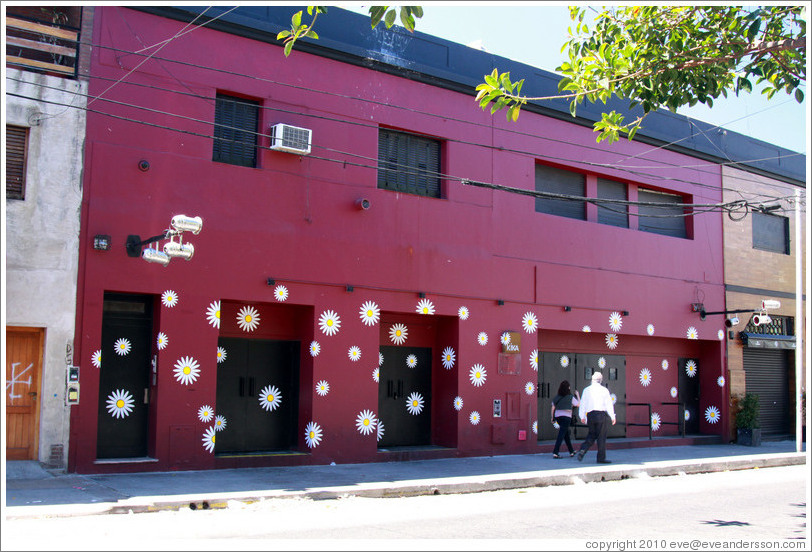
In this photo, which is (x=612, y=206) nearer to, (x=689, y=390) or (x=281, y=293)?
(x=689, y=390)

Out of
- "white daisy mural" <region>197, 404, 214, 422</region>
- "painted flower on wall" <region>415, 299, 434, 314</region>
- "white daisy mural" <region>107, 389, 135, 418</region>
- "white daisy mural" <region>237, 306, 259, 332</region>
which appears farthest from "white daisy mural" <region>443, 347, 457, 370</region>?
"white daisy mural" <region>107, 389, 135, 418</region>

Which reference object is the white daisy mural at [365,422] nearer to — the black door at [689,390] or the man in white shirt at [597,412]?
the man in white shirt at [597,412]

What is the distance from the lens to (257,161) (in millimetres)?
14047

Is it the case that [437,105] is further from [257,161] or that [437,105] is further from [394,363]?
[394,363]

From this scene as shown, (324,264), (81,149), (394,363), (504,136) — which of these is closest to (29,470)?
(81,149)

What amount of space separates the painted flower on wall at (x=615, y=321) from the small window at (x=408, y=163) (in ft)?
18.1

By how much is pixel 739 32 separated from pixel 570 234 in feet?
27.4

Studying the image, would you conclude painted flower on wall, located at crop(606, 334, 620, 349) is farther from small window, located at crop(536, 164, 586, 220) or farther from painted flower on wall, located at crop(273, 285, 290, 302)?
painted flower on wall, located at crop(273, 285, 290, 302)

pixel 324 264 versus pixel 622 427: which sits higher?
pixel 324 264

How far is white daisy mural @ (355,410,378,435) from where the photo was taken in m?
14.6

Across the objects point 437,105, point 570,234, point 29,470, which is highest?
point 437,105

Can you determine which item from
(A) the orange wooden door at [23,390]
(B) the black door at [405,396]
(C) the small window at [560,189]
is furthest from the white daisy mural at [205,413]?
(C) the small window at [560,189]

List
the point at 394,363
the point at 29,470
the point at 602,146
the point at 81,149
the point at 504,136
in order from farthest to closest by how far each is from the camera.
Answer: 1. the point at 602,146
2. the point at 504,136
3. the point at 394,363
4. the point at 81,149
5. the point at 29,470

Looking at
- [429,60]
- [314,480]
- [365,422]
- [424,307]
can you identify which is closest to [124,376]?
[314,480]
